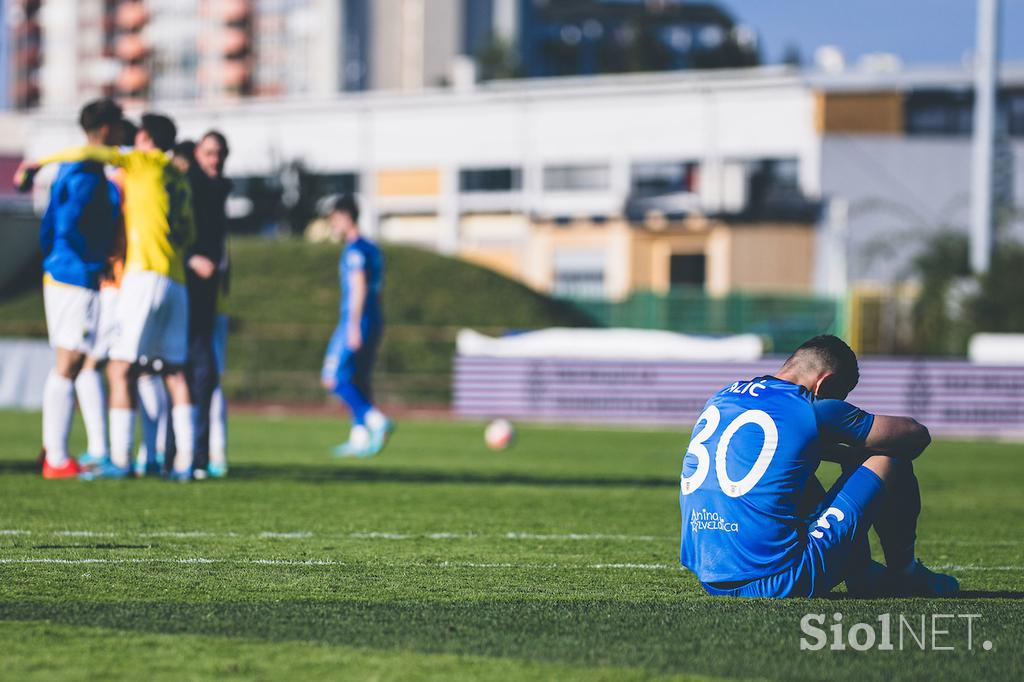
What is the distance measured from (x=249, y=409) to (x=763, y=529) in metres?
24.1

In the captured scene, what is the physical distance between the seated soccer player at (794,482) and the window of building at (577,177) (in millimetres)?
54702

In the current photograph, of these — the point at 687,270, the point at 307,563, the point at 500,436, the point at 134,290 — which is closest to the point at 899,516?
the point at 307,563

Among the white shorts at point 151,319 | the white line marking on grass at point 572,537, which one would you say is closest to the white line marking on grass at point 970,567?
the white line marking on grass at point 572,537

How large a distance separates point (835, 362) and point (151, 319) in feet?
17.7

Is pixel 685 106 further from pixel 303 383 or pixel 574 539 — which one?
pixel 574 539

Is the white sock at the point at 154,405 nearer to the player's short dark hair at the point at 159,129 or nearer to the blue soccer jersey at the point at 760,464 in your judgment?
the player's short dark hair at the point at 159,129

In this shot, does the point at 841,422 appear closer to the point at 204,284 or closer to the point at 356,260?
the point at 204,284

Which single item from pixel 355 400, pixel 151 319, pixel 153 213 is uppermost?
pixel 153 213

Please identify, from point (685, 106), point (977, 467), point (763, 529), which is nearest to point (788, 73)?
point (685, 106)

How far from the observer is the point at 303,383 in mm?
31172

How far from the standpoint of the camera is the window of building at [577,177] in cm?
6059

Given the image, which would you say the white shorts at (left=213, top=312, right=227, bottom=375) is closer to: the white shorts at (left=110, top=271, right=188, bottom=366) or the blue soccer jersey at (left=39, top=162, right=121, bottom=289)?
the white shorts at (left=110, top=271, right=188, bottom=366)

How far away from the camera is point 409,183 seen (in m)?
64.5

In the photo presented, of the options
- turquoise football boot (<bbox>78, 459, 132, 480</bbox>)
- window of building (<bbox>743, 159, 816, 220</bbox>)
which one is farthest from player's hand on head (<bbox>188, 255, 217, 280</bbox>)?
window of building (<bbox>743, 159, 816, 220</bbox>)
